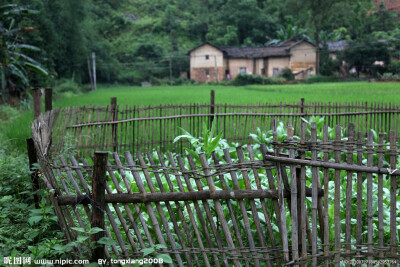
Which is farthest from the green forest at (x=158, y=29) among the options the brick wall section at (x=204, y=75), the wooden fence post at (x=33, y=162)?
the wooden fence post at (x=33, y=162)

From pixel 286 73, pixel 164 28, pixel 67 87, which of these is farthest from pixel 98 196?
pixel 164 28

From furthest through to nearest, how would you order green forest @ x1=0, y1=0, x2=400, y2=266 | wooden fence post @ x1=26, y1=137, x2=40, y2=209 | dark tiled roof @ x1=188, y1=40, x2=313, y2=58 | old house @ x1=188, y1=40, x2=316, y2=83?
dark tiled roof @ x1=188, y1=40, x2=313, y2=58 → old house @ x1=188, y1=40, x2=316, y2=83 → green forest @ x1=0, y1=0, x2=400, y2=266 → wooden fence post @ x1=26, y1=137, x2=40, y2=209

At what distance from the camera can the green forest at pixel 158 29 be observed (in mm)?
17328

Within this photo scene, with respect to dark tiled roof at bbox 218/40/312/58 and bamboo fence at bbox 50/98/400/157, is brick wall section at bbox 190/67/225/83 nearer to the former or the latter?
dark tiled roof at bbox 218/40/312/58

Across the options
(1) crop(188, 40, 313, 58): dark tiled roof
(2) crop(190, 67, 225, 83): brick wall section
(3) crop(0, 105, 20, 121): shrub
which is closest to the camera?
(3) crop(0, 105, 20, 121): shrub

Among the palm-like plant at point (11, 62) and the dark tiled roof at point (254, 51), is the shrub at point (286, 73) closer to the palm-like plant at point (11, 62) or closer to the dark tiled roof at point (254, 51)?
the dark tiled roof at point (254, 51)

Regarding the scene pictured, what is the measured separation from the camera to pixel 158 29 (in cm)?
4103

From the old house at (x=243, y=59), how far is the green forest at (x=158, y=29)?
4.48ft

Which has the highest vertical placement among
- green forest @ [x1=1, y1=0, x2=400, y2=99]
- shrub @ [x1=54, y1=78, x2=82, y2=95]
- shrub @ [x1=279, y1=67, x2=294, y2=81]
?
green forest @ [x1=1, y1=0, x2=400, y2=99]

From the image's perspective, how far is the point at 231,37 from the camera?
33.2 m

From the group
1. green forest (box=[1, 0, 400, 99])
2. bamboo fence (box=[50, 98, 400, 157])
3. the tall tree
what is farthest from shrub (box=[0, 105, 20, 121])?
the tall tree

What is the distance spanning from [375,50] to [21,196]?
10.2 m

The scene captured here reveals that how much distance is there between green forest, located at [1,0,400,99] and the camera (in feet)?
56.9

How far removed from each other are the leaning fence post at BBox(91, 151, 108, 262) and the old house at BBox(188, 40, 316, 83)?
21.7m
